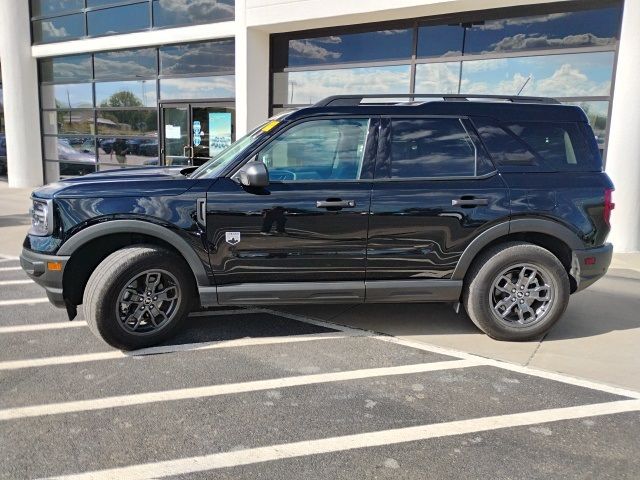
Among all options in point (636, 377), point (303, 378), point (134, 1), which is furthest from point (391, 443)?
point (134, 1)

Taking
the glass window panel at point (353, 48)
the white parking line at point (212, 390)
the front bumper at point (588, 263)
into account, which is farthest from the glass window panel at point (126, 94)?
the front bumper at point (588, 263)

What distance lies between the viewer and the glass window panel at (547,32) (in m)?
8.08

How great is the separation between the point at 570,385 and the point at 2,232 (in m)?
8.73

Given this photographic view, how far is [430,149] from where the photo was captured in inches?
167

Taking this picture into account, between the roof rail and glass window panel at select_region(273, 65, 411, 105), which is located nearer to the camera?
the roof rail

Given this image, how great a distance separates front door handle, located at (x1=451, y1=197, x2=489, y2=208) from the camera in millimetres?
4156

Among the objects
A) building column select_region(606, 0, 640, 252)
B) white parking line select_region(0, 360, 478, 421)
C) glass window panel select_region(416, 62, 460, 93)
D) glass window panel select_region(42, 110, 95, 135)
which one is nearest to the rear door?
white parking line select_region(0, 360, 478, 421)

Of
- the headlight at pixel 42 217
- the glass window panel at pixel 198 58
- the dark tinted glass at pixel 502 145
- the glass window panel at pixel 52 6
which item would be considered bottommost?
the headlight at pixel 42 217

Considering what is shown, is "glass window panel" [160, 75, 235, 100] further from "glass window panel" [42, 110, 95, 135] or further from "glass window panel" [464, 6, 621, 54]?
"glass window panel" [464, 6, 621, 54]

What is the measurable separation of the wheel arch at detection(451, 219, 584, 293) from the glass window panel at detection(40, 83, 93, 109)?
41.1ft

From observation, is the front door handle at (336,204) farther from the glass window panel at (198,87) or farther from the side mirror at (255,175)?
the glass window panel at (198,87)

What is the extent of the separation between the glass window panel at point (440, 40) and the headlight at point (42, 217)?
24.6 feet

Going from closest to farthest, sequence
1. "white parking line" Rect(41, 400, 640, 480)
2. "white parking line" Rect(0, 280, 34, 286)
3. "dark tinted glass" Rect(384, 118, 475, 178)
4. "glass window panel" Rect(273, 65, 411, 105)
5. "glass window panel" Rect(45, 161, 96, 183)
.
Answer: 1. "white parking line" Rect(41, 400, 640, 480)
2. "dark tinted glass" Rect(384, 118, 475, 178)
3. "white parking line" Rect(0, 280, 34, 286)
4. "glass window panel" Rect(273, 65, 411, 105)
5. "glass window panel" Rect(45, 161, 96, 183)

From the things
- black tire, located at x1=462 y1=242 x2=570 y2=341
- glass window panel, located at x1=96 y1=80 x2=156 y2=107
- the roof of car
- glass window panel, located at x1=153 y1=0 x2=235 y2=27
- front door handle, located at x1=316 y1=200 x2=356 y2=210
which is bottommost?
black tire, located at x1=462 y1=242 x2=570 y2=341
